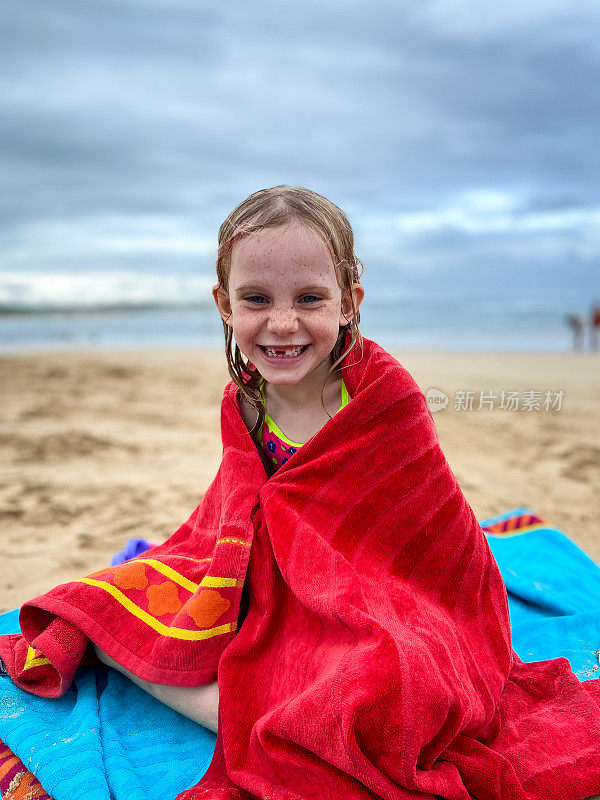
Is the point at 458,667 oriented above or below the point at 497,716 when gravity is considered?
above

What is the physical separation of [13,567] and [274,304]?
2.35m

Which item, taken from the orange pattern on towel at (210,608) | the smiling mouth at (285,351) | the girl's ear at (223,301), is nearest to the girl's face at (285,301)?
the smiling mouth at (285,351)

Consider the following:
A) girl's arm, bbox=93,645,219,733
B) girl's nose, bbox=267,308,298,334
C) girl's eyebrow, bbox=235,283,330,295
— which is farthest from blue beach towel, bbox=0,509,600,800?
girl's eyebrow, bbox=235,283,330,295

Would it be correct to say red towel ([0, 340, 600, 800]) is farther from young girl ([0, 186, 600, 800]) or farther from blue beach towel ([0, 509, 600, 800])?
blue beach towel ([0, 509, 600, 800])

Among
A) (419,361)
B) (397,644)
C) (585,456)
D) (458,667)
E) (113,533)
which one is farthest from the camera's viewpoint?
(419,361)

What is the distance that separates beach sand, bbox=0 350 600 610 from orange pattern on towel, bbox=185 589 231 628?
1490 millimetres

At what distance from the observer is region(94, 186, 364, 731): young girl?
6.50 feet

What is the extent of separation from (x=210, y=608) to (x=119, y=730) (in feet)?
1.75

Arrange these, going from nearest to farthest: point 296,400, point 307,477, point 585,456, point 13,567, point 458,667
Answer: point 458,667 < point 307,477 < point 296,400 < point 13,567 < point 585,456

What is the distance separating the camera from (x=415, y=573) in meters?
2.05

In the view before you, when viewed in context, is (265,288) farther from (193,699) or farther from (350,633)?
(193,699)

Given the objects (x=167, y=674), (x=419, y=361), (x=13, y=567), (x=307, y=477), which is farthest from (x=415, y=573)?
(x=419, y=361)

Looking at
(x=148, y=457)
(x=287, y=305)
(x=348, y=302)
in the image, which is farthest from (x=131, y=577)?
(x=148, y=457)

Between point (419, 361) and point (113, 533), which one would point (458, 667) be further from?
point (419, 361)
